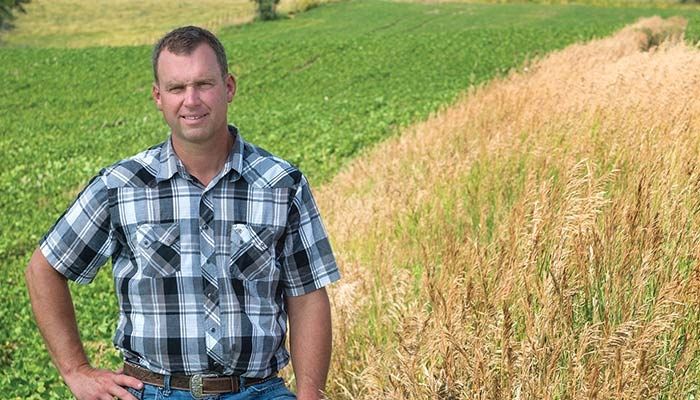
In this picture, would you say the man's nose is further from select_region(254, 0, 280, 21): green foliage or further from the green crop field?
select_region(254, 0, 280, 21): green foliage

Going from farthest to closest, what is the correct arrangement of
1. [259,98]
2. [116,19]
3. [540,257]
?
[116,19] → [259,98] → [540,257]

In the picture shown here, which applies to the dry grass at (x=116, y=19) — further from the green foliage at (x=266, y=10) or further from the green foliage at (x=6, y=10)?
the green foliage at (x=266, y=10)

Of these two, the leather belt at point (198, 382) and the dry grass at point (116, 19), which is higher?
the leather belt at point (198, 382)

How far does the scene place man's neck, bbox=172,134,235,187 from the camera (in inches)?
133

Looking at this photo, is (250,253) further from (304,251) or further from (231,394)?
(231,394)

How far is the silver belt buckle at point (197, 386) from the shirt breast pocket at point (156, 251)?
0.37 metres

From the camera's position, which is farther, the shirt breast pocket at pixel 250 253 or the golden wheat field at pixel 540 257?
the shirt breast pocket at pixel 250 253

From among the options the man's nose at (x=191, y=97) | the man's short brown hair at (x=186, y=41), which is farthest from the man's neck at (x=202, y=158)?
the man's short brown hair at (x=186, y=41)

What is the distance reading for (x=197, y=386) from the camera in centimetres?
327

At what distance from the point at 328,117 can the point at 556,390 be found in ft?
60.5

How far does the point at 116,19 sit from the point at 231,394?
69.1 meters

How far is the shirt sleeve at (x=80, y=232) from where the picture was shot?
332 centimetres

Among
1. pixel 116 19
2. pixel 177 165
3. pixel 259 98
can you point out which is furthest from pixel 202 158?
pixel 116 19

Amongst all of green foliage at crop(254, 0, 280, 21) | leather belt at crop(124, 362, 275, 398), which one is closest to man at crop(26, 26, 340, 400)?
leather belt at crop(124, 362, 275, 398)
